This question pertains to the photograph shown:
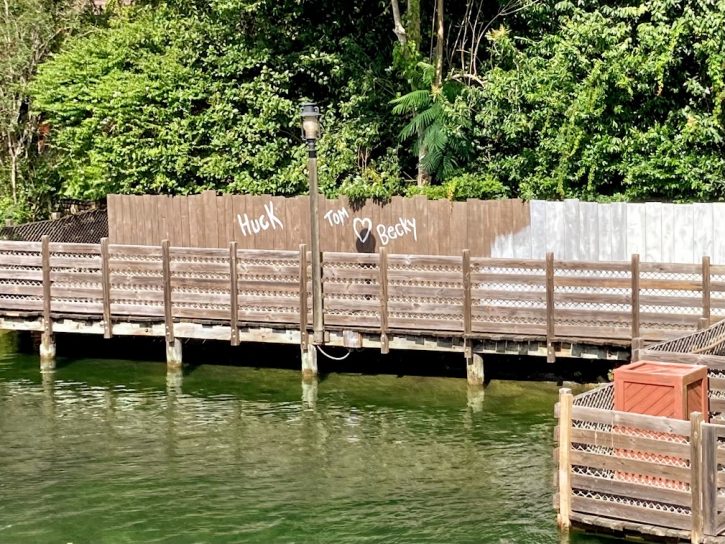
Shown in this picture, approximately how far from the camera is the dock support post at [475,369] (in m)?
21.7

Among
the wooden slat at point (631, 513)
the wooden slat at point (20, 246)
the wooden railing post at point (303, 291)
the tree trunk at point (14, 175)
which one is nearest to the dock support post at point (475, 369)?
the wooden railing post at point (303, 291)

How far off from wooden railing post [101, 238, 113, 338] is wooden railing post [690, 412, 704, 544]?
13.2 m

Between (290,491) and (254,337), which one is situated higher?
(254,337)

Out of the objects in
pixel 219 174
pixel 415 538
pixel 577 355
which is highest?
pixel 219 174

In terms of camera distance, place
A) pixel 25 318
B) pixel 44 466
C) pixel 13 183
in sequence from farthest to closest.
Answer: pixel 13 183 < pixel 25 318 < pixel 44 466

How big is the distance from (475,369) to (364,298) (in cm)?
222

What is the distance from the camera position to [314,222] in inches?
870

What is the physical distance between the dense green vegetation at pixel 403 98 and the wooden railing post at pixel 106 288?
4.58m

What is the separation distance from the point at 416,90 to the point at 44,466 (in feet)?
40.4

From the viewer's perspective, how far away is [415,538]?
48.4ft

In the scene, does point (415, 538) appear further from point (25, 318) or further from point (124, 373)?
point (25, 318)

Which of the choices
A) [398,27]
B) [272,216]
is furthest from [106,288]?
[398,27]

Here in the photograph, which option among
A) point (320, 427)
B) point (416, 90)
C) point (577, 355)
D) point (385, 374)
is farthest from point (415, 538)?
point (416, 90)

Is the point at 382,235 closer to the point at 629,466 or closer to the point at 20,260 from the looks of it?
the point at 20,260
